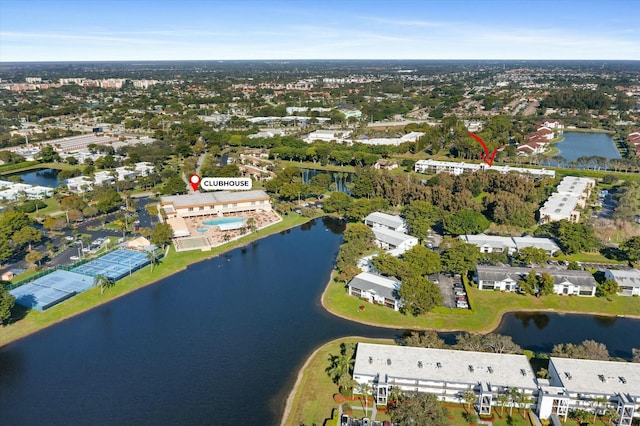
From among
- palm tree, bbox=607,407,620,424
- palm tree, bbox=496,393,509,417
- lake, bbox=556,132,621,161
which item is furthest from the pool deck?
lake, bbox=556,132,621,161

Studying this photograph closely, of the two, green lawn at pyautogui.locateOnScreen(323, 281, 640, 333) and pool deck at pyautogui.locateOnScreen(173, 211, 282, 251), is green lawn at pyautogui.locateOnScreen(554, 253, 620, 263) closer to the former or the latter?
green lawn at pyautogui.locateOnScreen(323, 281, 640, 333)

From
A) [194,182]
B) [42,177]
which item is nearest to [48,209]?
[194,182]

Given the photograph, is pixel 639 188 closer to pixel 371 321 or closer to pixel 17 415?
pixel 371 321

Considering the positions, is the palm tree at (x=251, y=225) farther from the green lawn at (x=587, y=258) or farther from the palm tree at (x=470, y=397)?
the palm tree at (x=470, y=397)

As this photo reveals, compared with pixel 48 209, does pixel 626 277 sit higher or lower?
higher

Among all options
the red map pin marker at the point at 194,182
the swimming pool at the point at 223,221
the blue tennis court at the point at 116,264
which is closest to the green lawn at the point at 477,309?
the blue tennis court at the point at 116,264

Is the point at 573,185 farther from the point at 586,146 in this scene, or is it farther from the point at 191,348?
the point at 191,348
